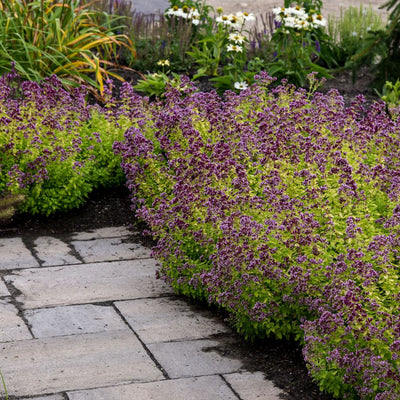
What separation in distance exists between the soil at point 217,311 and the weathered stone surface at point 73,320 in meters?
Answer: 0.52

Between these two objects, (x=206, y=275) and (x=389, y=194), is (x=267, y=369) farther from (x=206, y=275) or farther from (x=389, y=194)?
(x=389, y=194)

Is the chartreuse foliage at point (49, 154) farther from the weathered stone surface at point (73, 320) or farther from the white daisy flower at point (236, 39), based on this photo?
the white daisy flower at point (236, 39)

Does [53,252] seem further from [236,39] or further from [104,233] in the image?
[236,39]

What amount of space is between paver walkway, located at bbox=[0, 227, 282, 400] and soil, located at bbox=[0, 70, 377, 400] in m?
0.08

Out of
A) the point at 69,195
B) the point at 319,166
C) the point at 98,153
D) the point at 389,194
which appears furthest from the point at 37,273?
the point at 389,194

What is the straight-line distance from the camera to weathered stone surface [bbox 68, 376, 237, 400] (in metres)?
3.47

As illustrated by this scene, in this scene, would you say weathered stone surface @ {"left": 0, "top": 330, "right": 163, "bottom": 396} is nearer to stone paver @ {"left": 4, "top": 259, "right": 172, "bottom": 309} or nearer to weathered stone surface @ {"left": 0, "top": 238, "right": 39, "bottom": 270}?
stone paver @ {"left": 4, "top": 259, "right": 172, "bottom": 309}

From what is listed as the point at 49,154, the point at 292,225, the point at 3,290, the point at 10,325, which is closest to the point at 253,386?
the point at 292,225

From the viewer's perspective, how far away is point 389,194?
4203mm

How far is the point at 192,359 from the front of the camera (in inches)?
151

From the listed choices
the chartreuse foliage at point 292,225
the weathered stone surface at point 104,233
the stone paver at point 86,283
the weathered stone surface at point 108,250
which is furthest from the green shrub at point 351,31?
the stone paver at point 86,283

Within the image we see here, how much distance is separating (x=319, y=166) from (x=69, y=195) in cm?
199

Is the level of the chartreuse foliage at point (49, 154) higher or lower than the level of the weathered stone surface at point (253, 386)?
higher

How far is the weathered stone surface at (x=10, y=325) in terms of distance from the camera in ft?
13.2
